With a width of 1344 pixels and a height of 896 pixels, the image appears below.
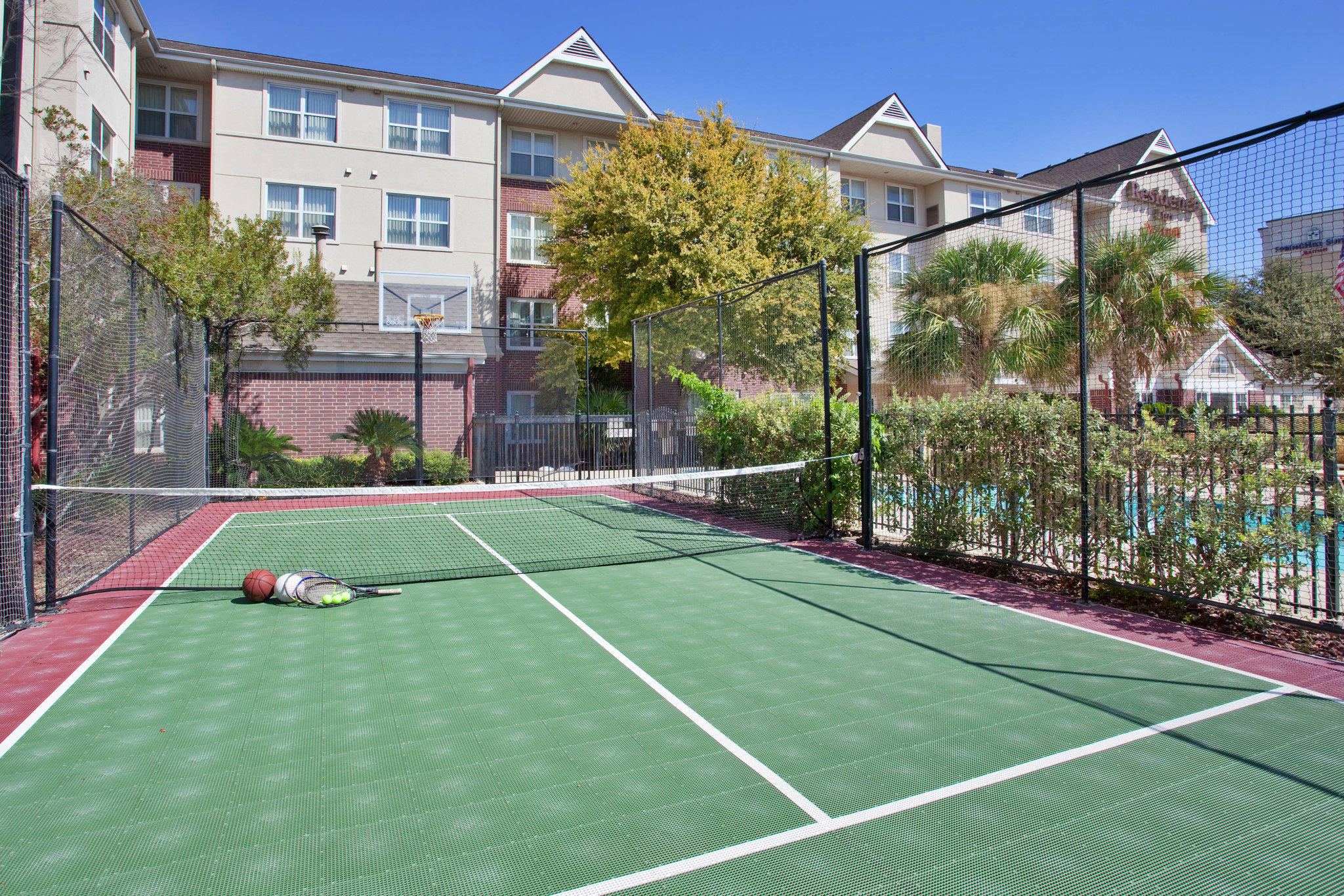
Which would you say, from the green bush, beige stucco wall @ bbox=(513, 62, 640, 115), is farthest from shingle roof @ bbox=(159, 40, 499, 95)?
the green bush

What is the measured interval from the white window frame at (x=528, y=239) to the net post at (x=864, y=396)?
17.0 m

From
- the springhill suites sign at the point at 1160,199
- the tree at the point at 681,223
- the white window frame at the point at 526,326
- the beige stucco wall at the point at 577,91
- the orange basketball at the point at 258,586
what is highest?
the beige stucco wall at the point at 577,91

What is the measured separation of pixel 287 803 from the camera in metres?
3.63

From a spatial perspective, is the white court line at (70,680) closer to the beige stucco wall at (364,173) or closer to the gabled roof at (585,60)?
the beige stucco wall at (364,173)

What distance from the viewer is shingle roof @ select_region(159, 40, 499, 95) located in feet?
70.9

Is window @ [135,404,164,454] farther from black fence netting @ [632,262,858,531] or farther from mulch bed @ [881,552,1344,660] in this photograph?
mulch bed @ [881,552,1344,660]

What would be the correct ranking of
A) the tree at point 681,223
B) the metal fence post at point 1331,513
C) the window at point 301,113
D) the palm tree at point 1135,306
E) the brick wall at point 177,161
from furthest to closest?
the window at point 301,113 → the brick wall at point 177,161 → the tree at point 681,223 → the palm tree at point 1135,306 → the metal fence post at point 1331,513

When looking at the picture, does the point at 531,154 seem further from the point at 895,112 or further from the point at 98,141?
the point at 895,112

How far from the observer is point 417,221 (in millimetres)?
23656

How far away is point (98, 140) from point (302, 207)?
18.5ft

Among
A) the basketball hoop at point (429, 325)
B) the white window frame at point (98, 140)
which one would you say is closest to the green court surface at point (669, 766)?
the basketball hoop at point (429, 325)

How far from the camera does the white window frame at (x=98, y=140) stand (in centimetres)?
1641

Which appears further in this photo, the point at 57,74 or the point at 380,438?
the point at 380,438

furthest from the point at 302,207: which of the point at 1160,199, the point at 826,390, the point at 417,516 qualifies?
the point at 1160,199
